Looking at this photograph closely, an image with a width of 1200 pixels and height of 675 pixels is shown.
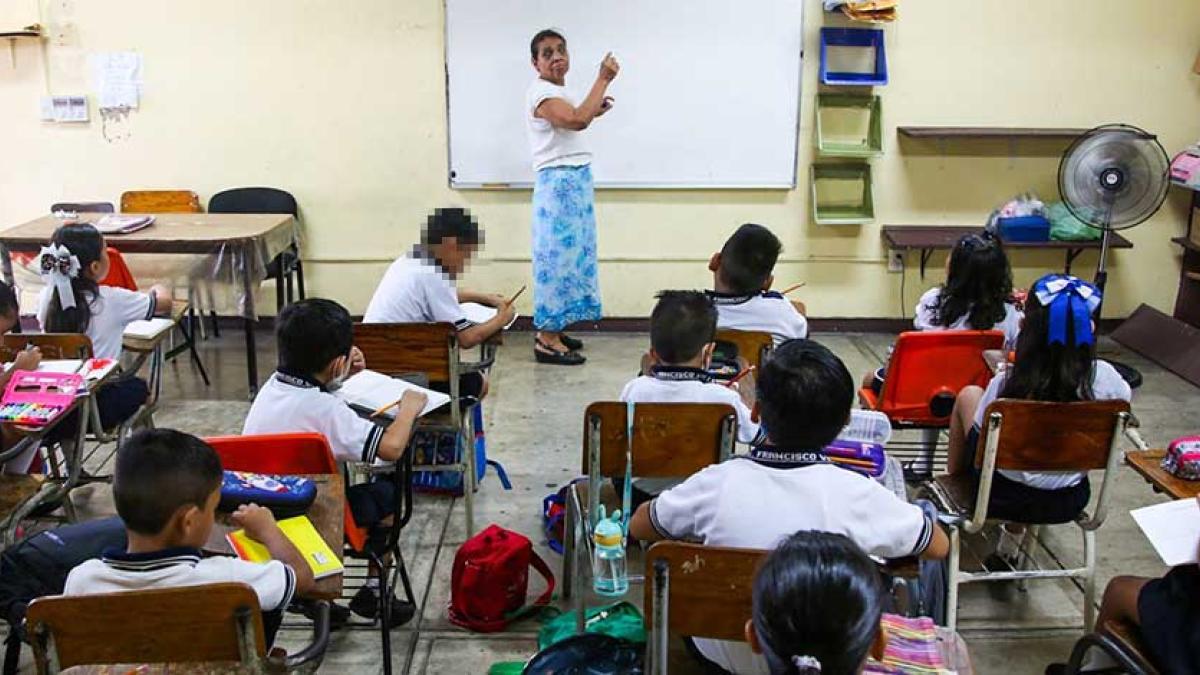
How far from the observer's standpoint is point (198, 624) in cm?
157

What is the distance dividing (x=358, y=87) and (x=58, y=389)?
10.2ft

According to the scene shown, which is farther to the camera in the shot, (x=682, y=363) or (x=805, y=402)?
(x=682, y=363)

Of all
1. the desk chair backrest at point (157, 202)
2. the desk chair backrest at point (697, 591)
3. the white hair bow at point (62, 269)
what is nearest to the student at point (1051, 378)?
the desk chair backrest at point (697, 591)

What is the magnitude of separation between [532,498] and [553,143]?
198cm

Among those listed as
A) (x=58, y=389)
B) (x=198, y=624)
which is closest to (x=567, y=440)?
(x=58, y=389)

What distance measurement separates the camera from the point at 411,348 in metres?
3.12

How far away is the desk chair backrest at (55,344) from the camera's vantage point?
3127 mm

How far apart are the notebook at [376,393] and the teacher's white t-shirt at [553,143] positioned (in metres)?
2.45

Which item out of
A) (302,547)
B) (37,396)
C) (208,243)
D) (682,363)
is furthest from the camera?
(208,243)

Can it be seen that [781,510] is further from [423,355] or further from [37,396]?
[37,396]

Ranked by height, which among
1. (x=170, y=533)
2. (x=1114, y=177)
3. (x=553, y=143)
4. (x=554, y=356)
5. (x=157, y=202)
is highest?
(x=553, y=143)

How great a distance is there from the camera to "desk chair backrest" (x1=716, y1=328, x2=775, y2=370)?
3.16 metres

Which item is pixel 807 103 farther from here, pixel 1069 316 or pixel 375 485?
pixel 375 485


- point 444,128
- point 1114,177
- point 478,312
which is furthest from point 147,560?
point 1114,177
